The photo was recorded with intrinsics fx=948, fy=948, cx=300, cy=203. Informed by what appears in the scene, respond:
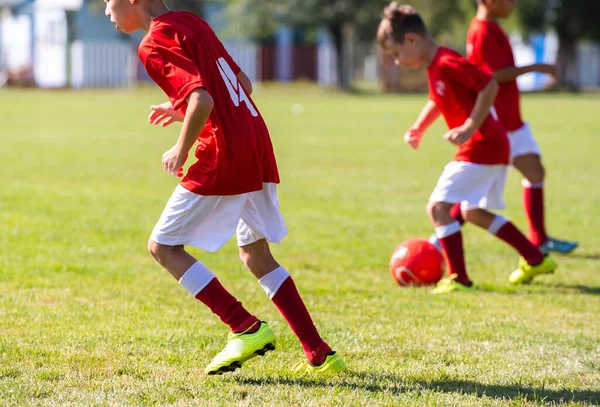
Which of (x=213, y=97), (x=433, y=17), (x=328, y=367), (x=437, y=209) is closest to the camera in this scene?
(x=213, y=97)

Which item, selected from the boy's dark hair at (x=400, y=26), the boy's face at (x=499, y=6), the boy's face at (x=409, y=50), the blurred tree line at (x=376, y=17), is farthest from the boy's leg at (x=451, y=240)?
the blurred tree line at (x=376, y=17)

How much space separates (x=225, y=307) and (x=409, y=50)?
2430 millimetres

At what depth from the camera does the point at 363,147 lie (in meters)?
17.0

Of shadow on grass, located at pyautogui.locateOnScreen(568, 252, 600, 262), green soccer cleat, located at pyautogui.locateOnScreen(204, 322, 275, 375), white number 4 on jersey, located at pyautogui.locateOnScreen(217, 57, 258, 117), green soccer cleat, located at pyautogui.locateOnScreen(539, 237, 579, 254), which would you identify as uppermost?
white number 4 on jersey, located at pyautogui.locateOnScreen(217, 57, 258, 117)

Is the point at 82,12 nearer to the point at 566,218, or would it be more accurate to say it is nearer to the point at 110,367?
the point at 566,218

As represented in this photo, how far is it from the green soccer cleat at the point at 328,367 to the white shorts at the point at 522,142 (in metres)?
3.76

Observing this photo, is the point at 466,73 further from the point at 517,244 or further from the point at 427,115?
the point at 517,244

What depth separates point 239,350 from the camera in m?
4.11

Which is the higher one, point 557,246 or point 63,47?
point 63,47

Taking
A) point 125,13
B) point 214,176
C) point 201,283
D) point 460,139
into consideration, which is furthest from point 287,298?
point 460,139

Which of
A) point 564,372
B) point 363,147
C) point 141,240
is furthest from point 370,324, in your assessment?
point 363,147

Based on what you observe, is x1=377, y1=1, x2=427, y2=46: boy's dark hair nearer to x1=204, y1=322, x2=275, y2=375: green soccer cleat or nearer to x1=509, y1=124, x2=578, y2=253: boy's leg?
x1=509, y1=124, x2=578, y2=253: boy's leg

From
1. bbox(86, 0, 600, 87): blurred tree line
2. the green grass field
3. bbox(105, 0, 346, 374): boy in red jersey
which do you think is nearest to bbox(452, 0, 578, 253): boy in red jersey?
the green grass field

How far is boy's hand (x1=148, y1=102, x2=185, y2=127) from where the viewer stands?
14.0 ft
